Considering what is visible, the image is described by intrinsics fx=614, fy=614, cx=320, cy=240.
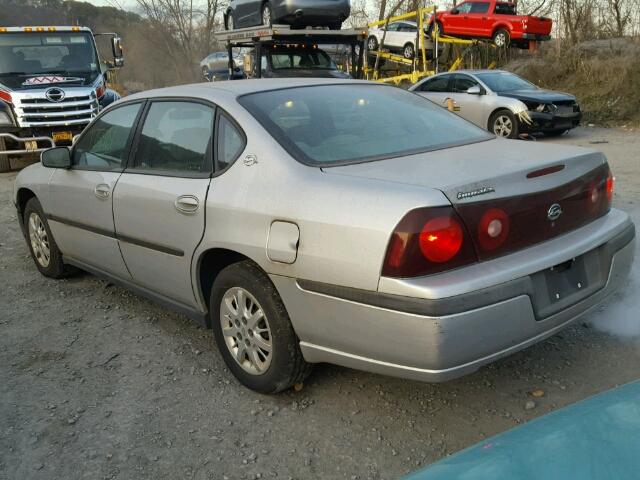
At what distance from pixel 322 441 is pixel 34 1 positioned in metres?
67.6

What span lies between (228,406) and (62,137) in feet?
32.2

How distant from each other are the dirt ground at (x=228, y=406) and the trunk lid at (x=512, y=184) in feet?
2.70

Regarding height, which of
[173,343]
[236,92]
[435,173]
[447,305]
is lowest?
[173,343]

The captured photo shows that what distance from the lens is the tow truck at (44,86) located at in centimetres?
1101

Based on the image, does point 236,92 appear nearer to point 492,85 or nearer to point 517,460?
point 517,460

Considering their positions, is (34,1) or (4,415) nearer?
(4,415)

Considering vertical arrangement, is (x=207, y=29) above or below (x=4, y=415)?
above

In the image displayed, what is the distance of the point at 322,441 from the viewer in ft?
8.97

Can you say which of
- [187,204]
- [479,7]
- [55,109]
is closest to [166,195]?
[187,204]

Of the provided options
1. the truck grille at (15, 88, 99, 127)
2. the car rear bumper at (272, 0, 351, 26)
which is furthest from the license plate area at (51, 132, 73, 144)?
the car rear bumper at (272, 0, 351, 26)

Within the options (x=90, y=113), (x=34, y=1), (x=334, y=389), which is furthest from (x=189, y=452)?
(x=34, y=1)

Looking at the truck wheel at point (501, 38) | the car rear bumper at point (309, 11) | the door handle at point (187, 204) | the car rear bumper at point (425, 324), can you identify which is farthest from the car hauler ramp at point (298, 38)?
the car rear bumper at point (425, 324)

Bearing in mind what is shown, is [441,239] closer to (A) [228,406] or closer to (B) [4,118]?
(A) [228,406]

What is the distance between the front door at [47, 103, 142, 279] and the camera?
3.90 meters
